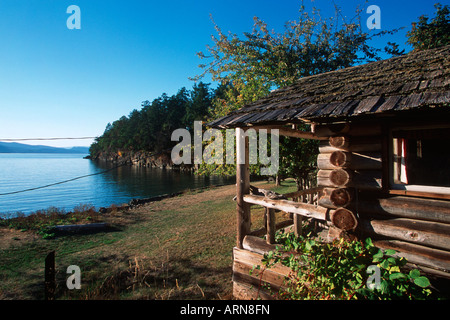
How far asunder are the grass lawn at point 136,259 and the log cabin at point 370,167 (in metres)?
1.72

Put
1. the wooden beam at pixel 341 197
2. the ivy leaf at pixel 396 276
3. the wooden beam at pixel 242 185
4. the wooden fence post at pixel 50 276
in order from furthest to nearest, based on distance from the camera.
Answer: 1. the wooden beam at pixel 242 185
2. the wooden fence post at pixel 50 276
3. the wooden beam at pixel 341 197
4. the ivy leaf at pixel 396 276

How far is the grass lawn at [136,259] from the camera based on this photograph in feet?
20.2

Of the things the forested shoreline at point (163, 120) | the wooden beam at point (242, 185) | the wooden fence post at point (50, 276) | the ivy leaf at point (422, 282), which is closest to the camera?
the ivy leaf at point (422, 282)

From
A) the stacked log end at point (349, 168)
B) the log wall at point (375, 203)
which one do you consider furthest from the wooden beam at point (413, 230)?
the stacked log end at point (349, 168)

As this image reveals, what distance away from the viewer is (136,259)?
7.27m

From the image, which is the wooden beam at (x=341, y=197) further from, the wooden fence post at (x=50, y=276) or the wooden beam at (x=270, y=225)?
the wooden fence post at (x=50, y=276)

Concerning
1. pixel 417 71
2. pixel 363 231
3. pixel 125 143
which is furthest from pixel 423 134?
pixel 125 143

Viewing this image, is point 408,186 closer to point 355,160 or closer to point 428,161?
point 355,160

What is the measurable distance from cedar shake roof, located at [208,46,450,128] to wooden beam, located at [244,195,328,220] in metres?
1.56

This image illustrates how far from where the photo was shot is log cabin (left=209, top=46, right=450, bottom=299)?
3.61m

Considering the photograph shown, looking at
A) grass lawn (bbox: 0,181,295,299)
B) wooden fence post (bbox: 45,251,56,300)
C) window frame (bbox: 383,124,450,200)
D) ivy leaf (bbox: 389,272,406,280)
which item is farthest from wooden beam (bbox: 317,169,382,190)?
wooden fence post (bbox: 45,251,56,300)

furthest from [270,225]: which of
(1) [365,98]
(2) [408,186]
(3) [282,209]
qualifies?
(1) [365,98]
